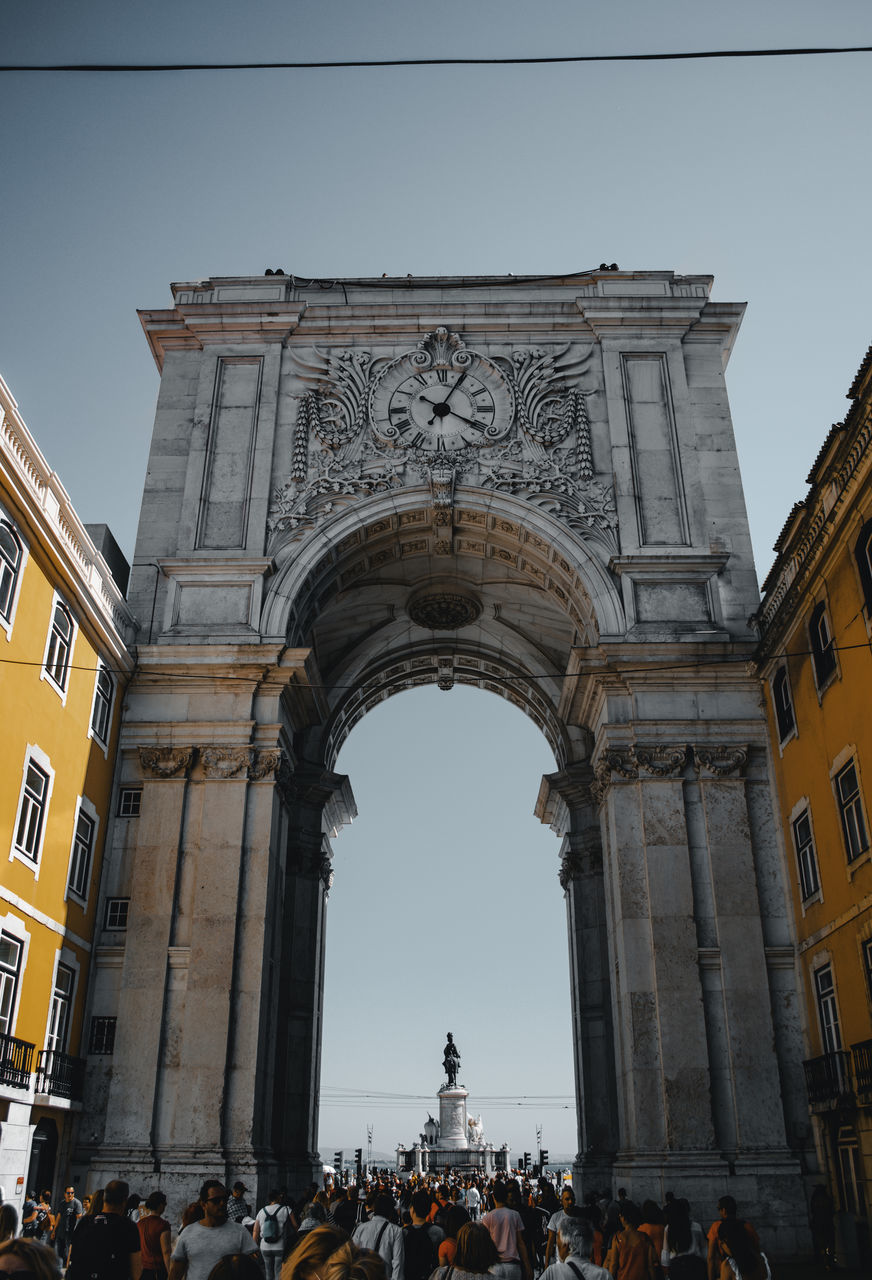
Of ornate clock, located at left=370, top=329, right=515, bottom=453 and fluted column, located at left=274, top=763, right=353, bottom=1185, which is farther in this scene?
fluted column, located at left=274, top=763, right=353, bottom=1185

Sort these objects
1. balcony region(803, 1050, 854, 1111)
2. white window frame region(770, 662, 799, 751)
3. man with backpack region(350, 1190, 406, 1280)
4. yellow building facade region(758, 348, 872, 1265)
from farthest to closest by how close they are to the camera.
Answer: white window frame region(770, 662, 799, 751)
balcony region(803, 1050, 854, 1111)
yellow building facade region(758, 348, 872, 1265)
man with backpack region(350, 1190, 406, 1280)

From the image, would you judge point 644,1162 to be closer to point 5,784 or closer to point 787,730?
point 787,730

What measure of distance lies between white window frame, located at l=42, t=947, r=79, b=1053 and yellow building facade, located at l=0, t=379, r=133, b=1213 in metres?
0.03

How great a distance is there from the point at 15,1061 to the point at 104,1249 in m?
12.5

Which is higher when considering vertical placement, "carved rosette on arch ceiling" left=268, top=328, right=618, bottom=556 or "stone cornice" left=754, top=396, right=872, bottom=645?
"carved rosette on arch ceiling" left=268, top=328, right=618, bottom=556

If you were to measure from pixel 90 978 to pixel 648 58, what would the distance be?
21.7 metres

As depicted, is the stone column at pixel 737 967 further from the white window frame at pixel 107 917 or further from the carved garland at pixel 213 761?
the white window frame at pixel 107 917

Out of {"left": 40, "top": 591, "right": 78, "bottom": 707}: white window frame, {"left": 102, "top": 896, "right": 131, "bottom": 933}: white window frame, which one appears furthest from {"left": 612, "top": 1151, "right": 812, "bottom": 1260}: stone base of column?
{"left": 40, "top": 591, "right": 78, "bottom": 707}: white window frame

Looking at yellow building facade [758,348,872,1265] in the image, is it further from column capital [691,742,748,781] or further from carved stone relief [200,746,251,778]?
carved stone relief [200,746,251,778]

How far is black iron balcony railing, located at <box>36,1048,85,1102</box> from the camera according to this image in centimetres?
2144

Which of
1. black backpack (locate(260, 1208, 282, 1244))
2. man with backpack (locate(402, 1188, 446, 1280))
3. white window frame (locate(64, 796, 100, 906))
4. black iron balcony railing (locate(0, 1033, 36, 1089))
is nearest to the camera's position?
man with backpack (locate(402, 1188, 446, 1280))

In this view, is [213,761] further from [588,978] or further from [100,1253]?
[100,1253]

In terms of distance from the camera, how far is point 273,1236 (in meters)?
15.6

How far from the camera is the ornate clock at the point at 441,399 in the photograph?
102ft
